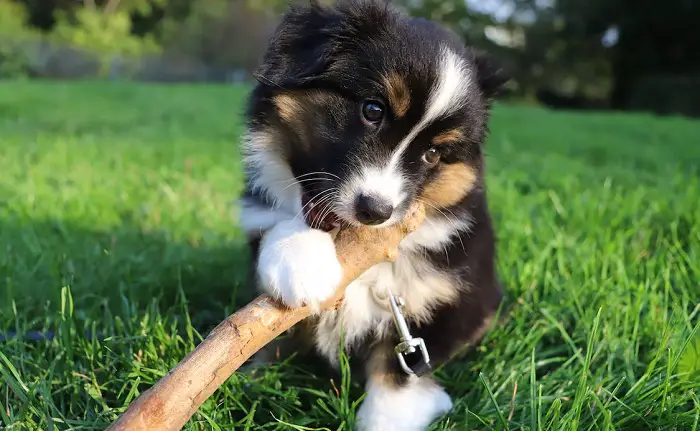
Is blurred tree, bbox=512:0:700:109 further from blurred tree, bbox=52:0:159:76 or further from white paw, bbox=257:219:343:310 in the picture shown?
white paw, bbox=257:219:343:310

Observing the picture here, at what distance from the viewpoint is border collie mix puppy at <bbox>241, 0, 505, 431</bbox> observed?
1.91 metres

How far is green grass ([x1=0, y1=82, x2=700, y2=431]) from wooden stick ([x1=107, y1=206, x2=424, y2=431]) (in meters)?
0.34

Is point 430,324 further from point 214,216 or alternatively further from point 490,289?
point 214,216

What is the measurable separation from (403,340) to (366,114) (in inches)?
28.4

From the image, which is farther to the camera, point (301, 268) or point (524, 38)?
point (524, 38)

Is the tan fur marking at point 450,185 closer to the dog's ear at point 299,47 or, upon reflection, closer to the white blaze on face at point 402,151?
the white blaze on face at point 402,151

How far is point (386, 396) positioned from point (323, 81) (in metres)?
1.06

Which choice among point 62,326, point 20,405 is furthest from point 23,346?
point 20,405

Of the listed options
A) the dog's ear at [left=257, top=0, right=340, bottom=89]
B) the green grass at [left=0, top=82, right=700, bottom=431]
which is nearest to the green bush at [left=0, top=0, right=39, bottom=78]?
the green grass at [left=0, top=82, right=700, bottom=431]

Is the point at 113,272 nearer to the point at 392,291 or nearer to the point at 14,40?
the point at 392,291

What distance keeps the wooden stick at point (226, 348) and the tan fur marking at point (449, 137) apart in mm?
339

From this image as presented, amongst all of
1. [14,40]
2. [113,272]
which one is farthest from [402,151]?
[14,40]

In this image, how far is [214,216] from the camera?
158 inches

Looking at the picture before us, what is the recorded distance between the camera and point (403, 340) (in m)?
1.96
